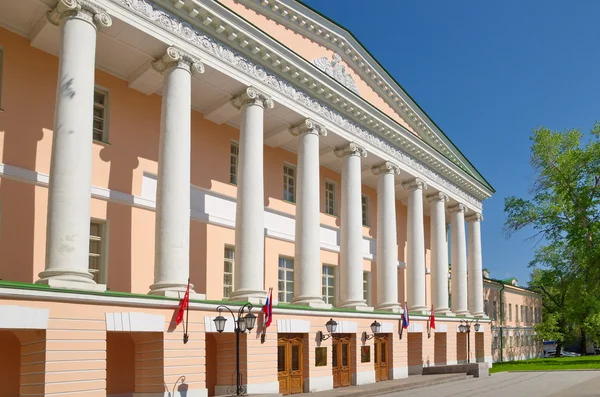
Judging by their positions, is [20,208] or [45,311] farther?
[20,208]

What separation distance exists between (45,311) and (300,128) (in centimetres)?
1216

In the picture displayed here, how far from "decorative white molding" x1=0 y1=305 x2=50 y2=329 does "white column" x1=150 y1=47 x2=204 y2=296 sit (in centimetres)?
368

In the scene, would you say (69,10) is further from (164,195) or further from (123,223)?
(123,223)

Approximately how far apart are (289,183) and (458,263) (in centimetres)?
1416

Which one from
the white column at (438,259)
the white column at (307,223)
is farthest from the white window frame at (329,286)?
the white column at (438,259)

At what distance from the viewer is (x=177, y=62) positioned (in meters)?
17.8

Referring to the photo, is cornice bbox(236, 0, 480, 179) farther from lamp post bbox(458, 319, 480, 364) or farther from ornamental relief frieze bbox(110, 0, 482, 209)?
lamp post bbox(458, 319, 480, 364)

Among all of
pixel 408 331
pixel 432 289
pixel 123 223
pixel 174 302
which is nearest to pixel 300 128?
pixel 123 223

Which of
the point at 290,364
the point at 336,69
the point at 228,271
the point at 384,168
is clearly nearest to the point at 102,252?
the point at 228,271

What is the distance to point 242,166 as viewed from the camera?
20031mm

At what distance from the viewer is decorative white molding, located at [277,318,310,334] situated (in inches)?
806

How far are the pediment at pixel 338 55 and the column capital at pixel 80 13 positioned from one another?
523cm

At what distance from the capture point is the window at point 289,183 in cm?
2594

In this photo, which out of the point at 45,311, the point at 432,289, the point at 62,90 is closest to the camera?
the point at 45,311
